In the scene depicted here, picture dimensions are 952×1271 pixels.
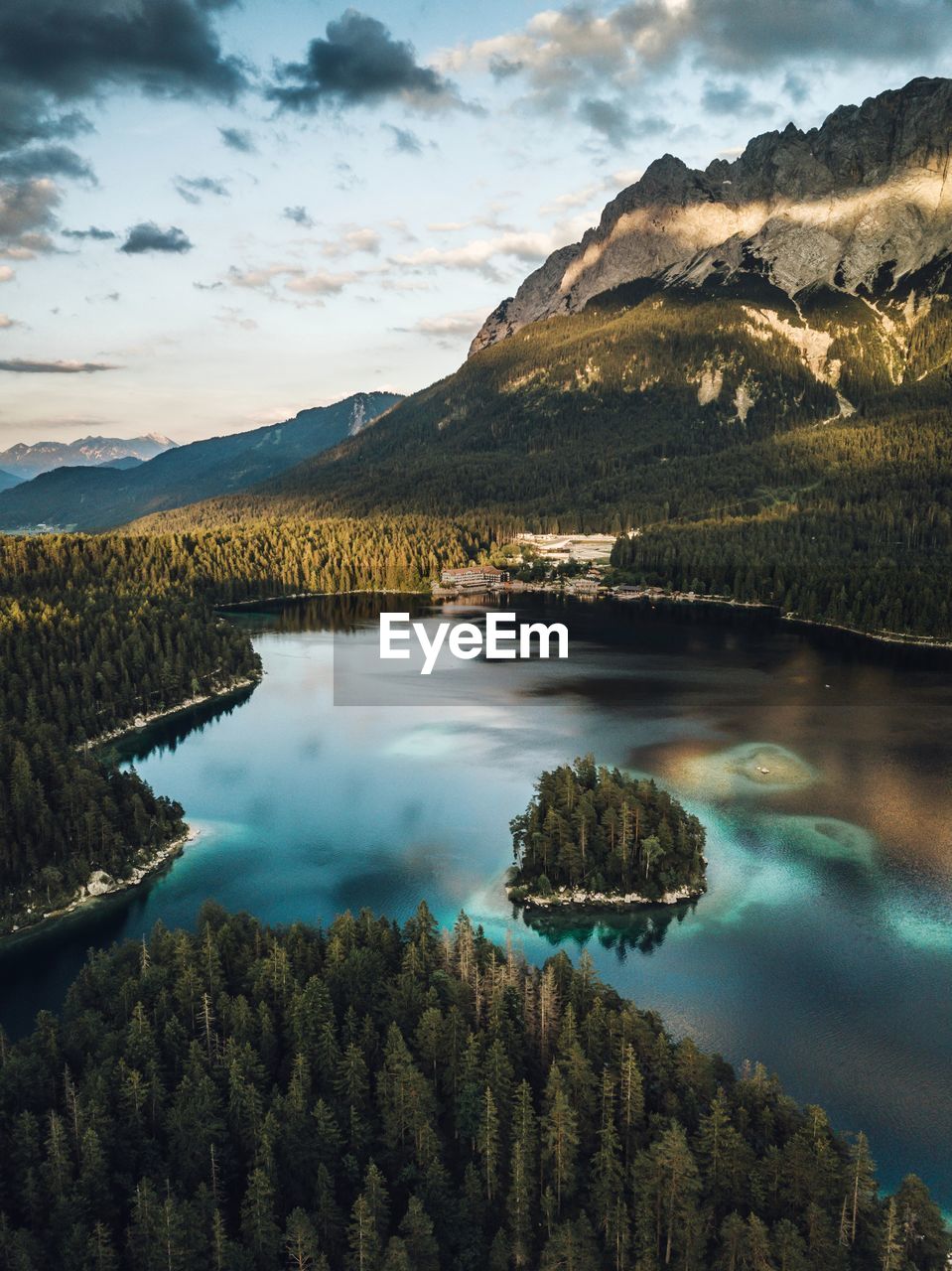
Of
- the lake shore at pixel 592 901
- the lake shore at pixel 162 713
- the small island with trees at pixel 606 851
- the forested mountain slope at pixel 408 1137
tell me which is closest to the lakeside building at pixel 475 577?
the lake shore at pixel 162 713

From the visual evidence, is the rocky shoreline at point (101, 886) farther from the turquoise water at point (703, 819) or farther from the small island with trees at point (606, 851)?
the small island with trees at point (606, 851)

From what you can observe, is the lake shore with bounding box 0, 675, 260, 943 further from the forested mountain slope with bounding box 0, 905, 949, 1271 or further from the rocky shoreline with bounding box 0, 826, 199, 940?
the forested mountain slope with bounding box 0, 905, 949, 1271

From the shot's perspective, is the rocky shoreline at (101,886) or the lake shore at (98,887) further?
the rocky shoreline at (101,886)

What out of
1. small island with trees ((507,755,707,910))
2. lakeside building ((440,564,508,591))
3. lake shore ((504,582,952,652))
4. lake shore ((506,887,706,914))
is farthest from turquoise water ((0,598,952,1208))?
lakeside building ((440,564,508,591))

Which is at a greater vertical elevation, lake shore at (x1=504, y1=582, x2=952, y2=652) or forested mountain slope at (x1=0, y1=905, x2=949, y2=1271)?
lake shore at (x1=504, y1=582, x2=952, y2=652)

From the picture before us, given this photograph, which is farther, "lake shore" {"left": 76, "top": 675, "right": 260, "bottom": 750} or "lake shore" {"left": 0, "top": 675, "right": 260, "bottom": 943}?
"lake shore" {"left": 76, "top": 675, "right": 260, "bottom": 750}

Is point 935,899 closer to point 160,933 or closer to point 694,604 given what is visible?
point 160,933
